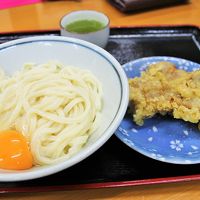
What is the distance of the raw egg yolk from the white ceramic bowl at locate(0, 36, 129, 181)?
0.89 ft

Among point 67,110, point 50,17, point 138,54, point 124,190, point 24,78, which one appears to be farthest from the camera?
point 50,17

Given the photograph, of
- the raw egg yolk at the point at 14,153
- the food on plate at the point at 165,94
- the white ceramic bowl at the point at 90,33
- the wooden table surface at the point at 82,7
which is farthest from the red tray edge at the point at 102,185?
the wooden table surface at the point at 82,7

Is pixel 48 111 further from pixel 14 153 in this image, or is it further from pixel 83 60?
pixel 83 60

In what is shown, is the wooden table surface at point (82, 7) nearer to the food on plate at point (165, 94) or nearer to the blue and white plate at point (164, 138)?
the food on plate at point (165, 94)

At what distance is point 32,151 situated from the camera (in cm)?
123

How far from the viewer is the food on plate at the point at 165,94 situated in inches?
58.2

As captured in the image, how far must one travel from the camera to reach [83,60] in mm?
1680

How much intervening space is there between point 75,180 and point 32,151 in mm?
230

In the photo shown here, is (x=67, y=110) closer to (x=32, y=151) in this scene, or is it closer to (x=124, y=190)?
A: (x=32, y=151)

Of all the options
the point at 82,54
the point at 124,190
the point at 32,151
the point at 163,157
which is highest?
the point at 82,54

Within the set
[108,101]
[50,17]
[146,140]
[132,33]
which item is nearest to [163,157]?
[146,140]

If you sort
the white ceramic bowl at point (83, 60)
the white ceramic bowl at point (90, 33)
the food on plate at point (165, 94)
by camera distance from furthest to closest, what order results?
1. the white ceramic bowl at point (90, 33)
2. the food on plate at point (165, 94)
3. the white ceramic bowl at point (83, 60)

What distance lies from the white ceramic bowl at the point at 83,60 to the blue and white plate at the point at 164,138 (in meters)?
0.18

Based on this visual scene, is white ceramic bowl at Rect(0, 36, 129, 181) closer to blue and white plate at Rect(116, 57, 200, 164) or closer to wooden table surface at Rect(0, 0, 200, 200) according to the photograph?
blue and white plate at Rect(116, 57, 200, 164)
